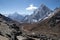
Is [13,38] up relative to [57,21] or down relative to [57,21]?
down

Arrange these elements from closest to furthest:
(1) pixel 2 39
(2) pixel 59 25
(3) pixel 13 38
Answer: (1) pixel 2 39
(3) pixel 13 38
(2) pixel 59 25

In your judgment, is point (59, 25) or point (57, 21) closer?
point (59, 25)

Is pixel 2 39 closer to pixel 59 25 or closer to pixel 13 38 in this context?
pixel 13 38

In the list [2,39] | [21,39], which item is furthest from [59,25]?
[2,39]

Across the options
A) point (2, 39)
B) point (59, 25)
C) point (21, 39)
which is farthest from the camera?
point (59, 25)

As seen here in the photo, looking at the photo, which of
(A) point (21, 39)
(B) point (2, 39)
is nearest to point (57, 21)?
(A) point (21, 39)

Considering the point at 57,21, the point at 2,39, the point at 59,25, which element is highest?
the point at 57,21

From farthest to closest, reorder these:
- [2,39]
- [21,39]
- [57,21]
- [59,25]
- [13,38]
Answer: [57,21]
[59,25]
[21,39]
[13,38]
[2,39]

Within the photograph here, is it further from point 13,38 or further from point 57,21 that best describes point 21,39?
point 57,21

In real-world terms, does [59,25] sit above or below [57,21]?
below
